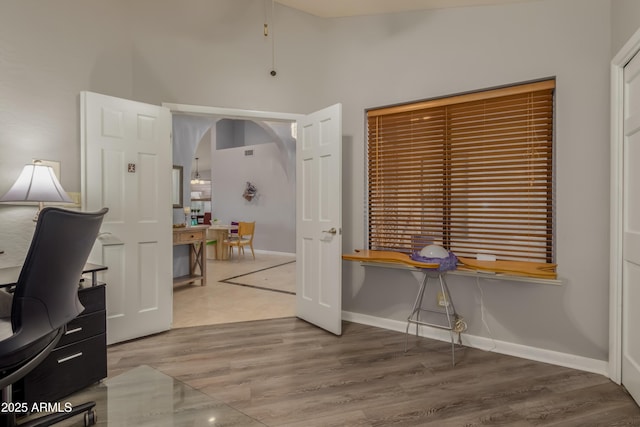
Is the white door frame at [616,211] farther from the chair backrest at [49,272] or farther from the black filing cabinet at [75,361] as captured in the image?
the black filing cabinet at [75,361]

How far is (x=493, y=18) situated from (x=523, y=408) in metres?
2.90

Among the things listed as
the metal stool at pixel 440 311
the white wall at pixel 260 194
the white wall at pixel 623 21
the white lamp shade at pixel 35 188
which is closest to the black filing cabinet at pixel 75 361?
the white lamp shade at pixel 35 188

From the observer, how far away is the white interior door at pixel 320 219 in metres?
3.19

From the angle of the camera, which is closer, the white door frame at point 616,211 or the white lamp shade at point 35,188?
the white lamp shade at point 35,188

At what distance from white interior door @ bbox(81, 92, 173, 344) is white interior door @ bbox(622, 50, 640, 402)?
3.57 m

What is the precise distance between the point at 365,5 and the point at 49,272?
11.0 ft

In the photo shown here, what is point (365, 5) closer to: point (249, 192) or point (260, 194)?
point (260, 194)

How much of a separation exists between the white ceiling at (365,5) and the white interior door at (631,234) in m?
1.15

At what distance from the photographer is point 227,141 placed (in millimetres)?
9898

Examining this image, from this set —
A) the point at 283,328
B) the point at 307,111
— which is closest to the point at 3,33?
the point at 307,111

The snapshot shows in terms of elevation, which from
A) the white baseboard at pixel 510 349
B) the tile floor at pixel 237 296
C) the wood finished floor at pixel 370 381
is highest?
the white baseboard at pixel 510 349

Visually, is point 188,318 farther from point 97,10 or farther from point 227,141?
point 227,141

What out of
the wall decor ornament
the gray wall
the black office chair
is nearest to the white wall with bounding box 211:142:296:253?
the wall decor ornament

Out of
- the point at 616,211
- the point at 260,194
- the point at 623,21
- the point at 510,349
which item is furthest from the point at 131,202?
the point at 260,194
